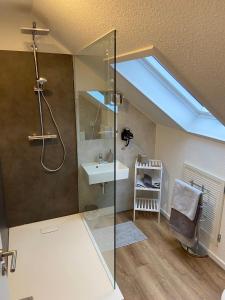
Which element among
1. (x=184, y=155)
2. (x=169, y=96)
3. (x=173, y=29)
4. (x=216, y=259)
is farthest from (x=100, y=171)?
(x=173, y=29)

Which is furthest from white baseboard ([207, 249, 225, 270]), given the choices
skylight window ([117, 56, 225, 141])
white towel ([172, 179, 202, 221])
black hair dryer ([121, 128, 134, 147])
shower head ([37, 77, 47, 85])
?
shower head ([37, 77, 47, 85])

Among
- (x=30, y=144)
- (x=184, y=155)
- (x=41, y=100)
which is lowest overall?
(x=184, y=155)

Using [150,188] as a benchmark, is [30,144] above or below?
above

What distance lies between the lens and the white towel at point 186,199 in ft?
7.53

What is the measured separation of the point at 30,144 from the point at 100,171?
0.90 metres

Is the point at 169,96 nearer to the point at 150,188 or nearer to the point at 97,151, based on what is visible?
the point at 97,151

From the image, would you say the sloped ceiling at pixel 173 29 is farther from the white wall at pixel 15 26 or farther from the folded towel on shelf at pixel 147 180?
the folded towel on shelf at pixel 147 180

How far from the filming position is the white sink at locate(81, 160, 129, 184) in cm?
235

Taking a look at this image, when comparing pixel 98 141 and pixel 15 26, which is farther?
pixel 98 141

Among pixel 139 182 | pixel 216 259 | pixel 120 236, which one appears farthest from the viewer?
pixel 139 182

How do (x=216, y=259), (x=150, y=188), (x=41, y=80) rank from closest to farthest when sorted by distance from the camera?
(x=216, y=259)
(x=41, y=80)
(x=150, y=188)

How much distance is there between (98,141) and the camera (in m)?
2.63

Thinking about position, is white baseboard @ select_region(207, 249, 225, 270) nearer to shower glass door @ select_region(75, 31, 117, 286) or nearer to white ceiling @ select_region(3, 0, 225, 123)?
shower glass door @ select_region(75, 31, 117, 286)

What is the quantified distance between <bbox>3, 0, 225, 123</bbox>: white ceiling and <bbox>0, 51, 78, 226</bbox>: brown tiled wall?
0.72m
